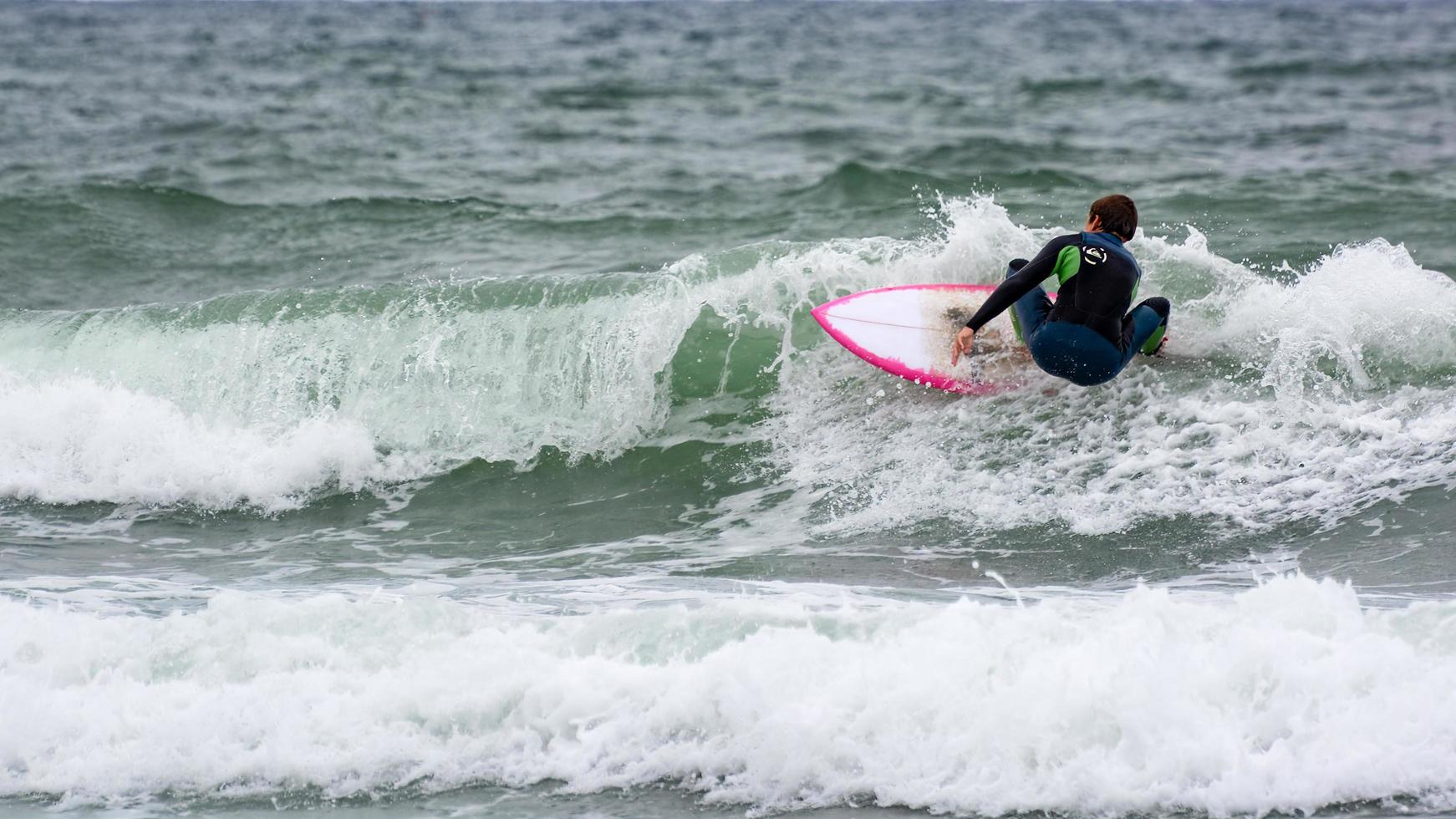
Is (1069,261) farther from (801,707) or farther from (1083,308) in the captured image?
(801,707)

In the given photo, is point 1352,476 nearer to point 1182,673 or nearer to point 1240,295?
point 1240,295

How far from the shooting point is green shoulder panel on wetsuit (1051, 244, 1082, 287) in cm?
645

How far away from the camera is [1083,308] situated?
6.52m

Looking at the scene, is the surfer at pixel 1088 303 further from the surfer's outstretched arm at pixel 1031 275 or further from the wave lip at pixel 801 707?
the wave lip at pixel 801 707

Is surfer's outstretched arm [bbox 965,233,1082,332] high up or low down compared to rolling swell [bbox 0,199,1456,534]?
up

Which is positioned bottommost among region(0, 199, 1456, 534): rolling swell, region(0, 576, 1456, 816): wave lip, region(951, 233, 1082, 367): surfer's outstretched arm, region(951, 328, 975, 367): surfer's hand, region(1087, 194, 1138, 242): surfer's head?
region(0, 576, 1456, 816): wave lip

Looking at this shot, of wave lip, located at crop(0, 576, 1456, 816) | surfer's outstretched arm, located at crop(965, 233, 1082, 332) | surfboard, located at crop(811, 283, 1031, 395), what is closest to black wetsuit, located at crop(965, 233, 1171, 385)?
surfer's outstretched arm, located at crop(965, 233, 1082, 332)

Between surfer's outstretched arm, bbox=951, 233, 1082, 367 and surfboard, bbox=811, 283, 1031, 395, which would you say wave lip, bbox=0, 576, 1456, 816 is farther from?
surfboard, bbox=811, 283, 1031, 395

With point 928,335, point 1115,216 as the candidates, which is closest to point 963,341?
point 1115,216

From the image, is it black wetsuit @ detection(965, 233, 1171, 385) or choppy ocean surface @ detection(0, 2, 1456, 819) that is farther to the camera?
black wetsuit @ detection(965, 233, 1171, 385)

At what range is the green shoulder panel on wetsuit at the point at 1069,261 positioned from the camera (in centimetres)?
645

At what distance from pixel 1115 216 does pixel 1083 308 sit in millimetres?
461

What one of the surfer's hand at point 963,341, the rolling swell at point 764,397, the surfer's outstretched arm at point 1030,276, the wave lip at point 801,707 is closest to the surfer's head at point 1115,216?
the surfer's outstretched arm at point 1030,276

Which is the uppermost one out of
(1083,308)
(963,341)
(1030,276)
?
(1030,276)
